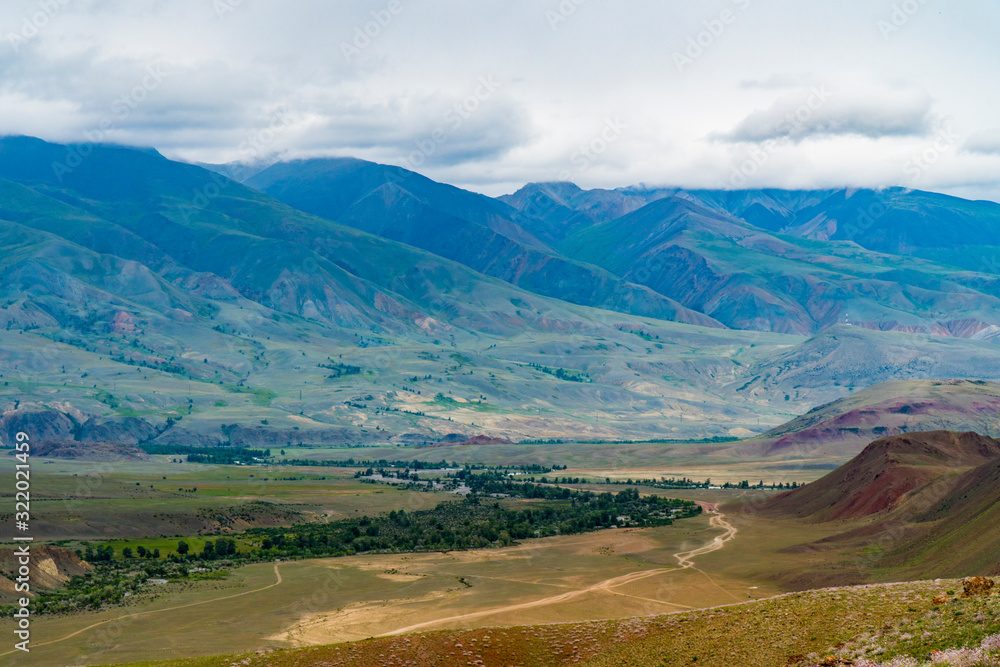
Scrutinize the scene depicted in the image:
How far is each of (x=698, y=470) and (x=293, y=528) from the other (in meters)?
89.8

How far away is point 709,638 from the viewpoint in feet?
127

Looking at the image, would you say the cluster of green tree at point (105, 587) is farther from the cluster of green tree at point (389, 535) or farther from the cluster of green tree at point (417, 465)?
the cluster of green tree at point (417, 465)

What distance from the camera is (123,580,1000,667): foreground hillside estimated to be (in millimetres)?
34781

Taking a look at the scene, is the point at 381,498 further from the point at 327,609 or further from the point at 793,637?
the point at 793,637

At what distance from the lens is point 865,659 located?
1276 inches

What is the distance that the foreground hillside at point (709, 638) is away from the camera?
114 feet

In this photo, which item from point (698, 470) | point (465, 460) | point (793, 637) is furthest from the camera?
point (465, 460)

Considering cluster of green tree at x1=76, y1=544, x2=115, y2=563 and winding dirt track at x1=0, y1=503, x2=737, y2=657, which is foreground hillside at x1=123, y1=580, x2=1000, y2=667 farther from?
cluster of green tree at x1=76, y1=544, x2=115, y2=563

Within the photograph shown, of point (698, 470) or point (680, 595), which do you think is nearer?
point (680, 595)

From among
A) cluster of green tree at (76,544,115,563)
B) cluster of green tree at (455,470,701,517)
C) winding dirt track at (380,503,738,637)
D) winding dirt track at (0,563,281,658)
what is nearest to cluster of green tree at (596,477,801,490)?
cluster of green tree at (455,470,701,517)

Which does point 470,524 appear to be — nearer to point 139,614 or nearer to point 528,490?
point 528,490

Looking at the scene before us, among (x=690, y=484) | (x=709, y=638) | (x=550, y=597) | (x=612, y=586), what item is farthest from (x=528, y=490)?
(x=709, y=638)

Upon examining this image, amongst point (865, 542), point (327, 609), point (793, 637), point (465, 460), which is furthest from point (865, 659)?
point (465, 460)

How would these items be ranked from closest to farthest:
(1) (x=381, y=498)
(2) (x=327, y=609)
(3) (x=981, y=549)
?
(3) (x=981, y=549)
(2) (x=327, y=609)
(1) (x=381, y=498)
